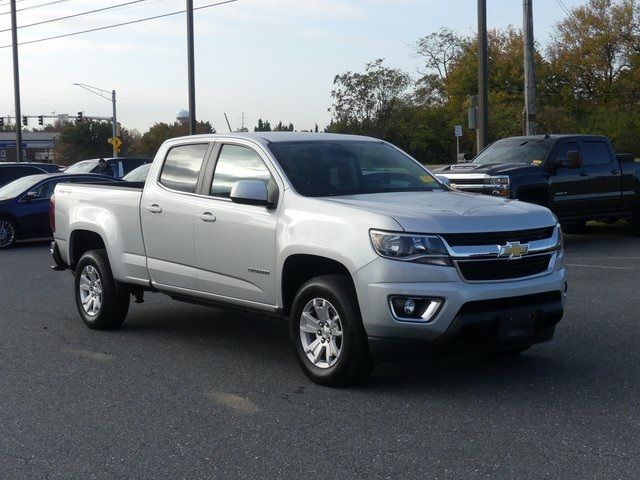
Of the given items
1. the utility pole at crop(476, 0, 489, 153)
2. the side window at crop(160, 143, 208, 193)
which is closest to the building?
the utility pole at crop(476, 0, 489, 153)

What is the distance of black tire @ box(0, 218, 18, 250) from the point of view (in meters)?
18.0

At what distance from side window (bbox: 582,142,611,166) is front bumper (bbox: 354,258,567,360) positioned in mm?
10479

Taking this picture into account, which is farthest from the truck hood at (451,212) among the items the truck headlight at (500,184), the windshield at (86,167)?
the windshield at (86,167)

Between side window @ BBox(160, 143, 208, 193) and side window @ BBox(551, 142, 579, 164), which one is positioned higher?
side window @ BBox(551, 142, 579, 164)

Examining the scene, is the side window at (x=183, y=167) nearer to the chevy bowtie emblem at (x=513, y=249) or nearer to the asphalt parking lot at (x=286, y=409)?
the asphalt parking lot at (x=286, y=409)

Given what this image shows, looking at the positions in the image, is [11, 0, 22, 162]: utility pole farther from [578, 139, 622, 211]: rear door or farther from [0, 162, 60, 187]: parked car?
[578, 139, 622, 211]: rear door

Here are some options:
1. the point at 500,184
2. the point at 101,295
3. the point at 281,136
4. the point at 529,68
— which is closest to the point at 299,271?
the point at 281,136

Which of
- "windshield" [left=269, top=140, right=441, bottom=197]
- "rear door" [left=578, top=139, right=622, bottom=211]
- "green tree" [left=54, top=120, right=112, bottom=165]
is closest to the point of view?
"windshield" [left=269, top=140, right=441, bottom=197]

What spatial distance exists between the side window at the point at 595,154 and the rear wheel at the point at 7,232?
11.0 m

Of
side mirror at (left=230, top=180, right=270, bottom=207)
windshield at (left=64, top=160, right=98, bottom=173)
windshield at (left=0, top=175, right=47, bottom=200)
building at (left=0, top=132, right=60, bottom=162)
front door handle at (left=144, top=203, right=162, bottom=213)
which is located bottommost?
front door handle at (left=144, top=203, right=162, bottom=213)

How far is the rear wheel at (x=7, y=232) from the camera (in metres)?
18.0

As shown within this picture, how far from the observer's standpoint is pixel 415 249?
5.88 m

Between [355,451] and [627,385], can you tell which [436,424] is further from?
[627,385]

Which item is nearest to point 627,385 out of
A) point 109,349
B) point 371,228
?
point 371,228
